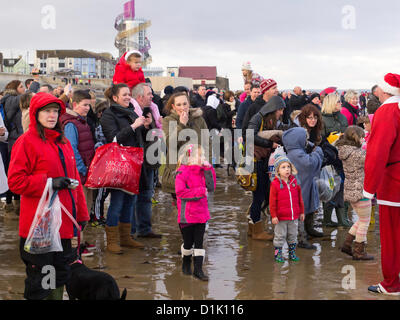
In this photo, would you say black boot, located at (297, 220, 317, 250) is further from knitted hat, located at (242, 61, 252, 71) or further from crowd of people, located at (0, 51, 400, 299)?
knitted hat, located at (242, 61, 252, 71)

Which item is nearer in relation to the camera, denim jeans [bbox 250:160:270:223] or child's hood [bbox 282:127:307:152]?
child's hood [bbox 282:127:307:152]

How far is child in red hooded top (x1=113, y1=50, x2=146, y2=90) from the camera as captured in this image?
800 cm

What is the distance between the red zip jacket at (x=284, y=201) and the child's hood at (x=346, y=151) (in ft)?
3.17

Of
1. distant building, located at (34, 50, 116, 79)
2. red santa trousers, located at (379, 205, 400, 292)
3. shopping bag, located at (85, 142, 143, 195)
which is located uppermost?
distant building, located at (34, 50, 116, 79)

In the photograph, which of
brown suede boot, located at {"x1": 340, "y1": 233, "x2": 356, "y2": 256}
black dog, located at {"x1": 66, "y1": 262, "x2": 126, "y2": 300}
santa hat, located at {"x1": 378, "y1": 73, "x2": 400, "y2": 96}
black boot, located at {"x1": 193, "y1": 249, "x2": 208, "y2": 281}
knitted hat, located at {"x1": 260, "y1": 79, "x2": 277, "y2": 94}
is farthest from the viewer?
knitted hat, located at {"x1": 260, "y1": 79, "x2": 277, "y2": 94}

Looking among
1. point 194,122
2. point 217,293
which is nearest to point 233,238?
point 194,122

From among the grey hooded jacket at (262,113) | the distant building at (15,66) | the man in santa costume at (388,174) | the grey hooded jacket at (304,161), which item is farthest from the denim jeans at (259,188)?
the distant building at (15,66)

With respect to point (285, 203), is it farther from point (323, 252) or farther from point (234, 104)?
point (234, 104)

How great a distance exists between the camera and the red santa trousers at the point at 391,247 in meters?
5.42

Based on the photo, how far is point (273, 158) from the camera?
7500 mm

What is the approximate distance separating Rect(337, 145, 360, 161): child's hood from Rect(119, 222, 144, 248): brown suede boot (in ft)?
9.39

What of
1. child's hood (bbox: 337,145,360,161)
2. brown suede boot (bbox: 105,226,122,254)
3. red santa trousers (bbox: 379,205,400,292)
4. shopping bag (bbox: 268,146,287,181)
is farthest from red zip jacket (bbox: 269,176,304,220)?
brown suede boot (bbox: 105,226,122,254)

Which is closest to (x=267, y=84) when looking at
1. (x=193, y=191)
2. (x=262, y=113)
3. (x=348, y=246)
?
(x=262, y=113)

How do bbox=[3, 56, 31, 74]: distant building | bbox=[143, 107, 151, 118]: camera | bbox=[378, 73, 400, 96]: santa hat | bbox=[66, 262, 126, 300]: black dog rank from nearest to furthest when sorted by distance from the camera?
bbox=[66, 262, 126, 300]: black dog → bbox=[378, 73, 400, 96]: santa hat → bbox=[143, 107, 151, 118]: camera → bbox=[3, 56, 31, 74]: distant building
